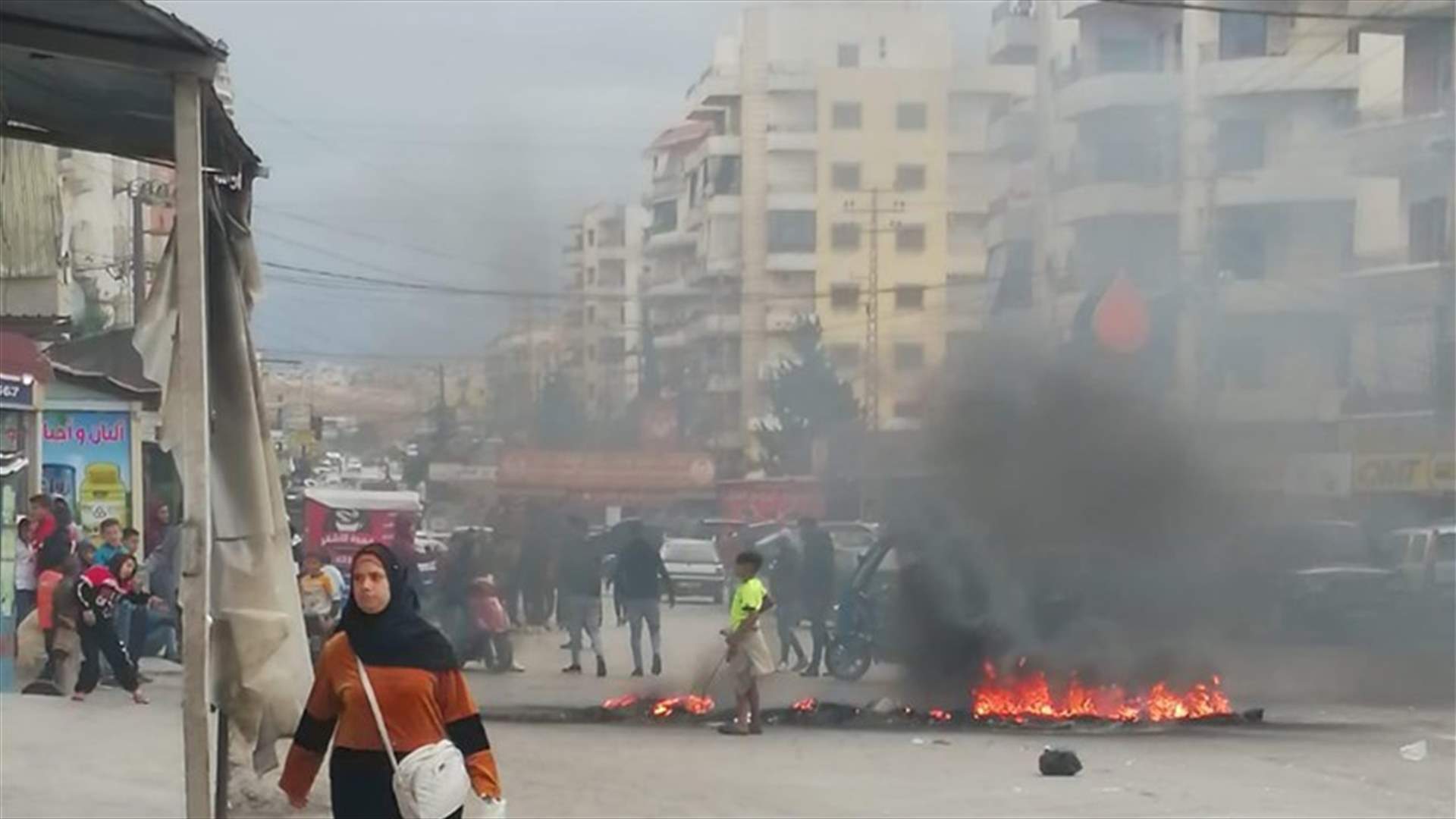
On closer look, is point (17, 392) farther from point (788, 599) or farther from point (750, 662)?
point (750, 662)

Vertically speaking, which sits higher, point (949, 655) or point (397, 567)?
point (397, 567)

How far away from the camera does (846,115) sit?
1612 centimetres

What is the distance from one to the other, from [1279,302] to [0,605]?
32.8 feet

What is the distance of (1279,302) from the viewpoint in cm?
1639

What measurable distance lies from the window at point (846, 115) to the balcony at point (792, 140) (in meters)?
0.24

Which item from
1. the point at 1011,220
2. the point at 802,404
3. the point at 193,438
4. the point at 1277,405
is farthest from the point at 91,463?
the point at 193,438

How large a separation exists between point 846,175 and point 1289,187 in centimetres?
362

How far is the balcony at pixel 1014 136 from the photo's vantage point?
15922 mm

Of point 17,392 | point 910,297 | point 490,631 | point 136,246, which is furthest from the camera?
point 136,246

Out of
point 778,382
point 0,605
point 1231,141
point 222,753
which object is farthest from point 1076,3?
point 222,753

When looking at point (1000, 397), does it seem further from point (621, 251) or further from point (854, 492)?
point (621, 251)

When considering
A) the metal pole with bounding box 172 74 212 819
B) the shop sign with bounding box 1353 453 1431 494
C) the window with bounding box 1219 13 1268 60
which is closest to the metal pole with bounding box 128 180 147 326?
the window with bounding box 1219 13 1268 60

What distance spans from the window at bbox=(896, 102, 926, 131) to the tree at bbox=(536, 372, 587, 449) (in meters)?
3.42

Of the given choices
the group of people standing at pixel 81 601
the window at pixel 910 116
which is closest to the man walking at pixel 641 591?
the group of people standing at pixel 81 601
